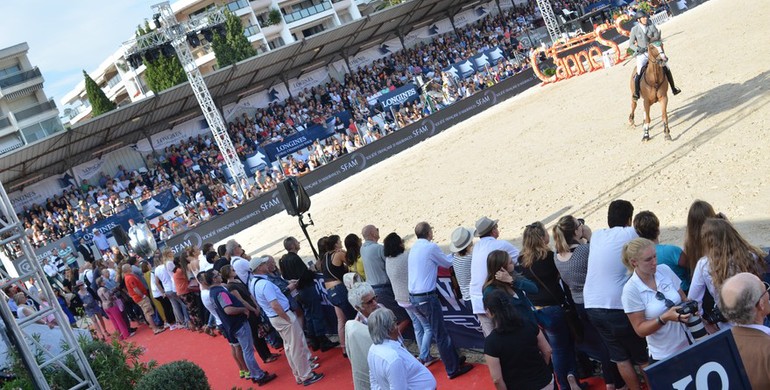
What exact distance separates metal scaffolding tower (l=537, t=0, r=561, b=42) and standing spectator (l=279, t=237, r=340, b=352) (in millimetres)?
24919

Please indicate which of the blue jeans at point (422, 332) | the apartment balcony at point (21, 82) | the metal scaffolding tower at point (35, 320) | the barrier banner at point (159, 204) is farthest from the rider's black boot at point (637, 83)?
the apartment balcony at point (21, 82)

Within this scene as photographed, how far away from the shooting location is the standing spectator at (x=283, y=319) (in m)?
8.73

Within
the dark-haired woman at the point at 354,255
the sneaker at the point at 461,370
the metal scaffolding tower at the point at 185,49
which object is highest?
the metal scaffolding tower at the point at 185,49

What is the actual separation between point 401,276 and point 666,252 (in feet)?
10.0

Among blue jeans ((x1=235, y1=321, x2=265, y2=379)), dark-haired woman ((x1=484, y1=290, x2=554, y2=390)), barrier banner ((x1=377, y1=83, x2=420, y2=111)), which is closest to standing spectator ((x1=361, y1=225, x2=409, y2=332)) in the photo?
blue jeans ((x1=235, y1=321, x2=265, y2=379))

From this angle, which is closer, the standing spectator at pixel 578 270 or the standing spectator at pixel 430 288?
the standing spectator at pixel 578 270

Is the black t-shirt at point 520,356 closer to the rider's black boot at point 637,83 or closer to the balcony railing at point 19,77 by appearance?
the rider's black boot at point 637,83

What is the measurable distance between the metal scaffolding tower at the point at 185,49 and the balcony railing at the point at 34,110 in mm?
30485

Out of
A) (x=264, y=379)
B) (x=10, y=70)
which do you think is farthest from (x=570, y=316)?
(x=10, y=70)

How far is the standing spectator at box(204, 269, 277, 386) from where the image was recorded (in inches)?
361

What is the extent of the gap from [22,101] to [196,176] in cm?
3382

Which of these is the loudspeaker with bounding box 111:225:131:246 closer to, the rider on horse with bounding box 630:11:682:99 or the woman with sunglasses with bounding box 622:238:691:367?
the rider on horse with bounding box 630:11:682:99

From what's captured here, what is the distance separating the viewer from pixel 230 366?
11141 millimetres

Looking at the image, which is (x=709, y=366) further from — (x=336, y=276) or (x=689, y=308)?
(x=336, y=276)
